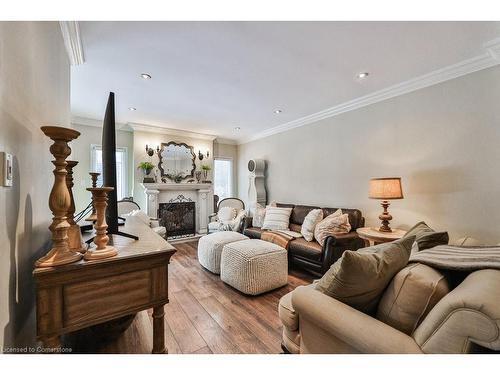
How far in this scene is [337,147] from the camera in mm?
3516

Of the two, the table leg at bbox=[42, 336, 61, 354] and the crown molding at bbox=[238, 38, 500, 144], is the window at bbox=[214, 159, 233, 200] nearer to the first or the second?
the crown molding at bbox=[238, 38, 500, 144]

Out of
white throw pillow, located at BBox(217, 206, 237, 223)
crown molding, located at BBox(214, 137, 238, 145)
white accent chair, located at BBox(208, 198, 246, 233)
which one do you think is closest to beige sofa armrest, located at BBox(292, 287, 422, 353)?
white accent chair, located at BBox(208, 198, 246, 233)

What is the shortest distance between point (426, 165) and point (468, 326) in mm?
2399

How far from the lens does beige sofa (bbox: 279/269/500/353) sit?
71 centimetres

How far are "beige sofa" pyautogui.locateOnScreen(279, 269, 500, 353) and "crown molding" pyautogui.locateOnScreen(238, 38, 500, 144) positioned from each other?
2307 mm

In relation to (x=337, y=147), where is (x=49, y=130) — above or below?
below

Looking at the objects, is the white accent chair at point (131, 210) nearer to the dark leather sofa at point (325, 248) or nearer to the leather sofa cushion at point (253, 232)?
the leather sofa cushion at point (253, 232)

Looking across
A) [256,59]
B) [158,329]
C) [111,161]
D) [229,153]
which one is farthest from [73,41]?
[229,153]

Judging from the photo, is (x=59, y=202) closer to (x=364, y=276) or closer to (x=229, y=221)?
(x=364, y=276)

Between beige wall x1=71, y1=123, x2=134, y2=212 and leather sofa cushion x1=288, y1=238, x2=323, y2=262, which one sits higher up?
beige wall x1=71, y1=123, x2=134, y2=212

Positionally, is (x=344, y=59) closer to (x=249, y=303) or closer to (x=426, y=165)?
(x=426, y=165)

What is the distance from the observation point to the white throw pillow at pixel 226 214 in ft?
14.9

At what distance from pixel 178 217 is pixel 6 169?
424 centimetres
